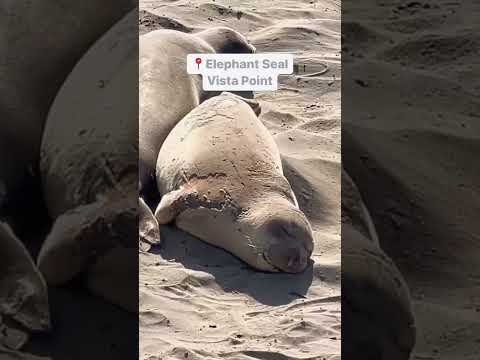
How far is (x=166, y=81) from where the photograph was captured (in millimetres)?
1945

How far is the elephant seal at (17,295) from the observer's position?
187cm

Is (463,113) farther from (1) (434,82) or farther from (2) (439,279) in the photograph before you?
(2) (439,279)

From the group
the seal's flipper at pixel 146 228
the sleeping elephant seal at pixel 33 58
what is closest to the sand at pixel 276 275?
the seal's flipper at pixel 146 228

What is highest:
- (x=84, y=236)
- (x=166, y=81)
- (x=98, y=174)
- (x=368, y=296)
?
(x=166, y=81)

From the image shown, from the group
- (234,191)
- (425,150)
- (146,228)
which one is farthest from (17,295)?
(425,150)

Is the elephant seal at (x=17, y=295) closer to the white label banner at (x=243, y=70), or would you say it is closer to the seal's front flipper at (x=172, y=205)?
the seal's front flipper at (x=172, y=205)

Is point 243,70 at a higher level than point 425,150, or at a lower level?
higher

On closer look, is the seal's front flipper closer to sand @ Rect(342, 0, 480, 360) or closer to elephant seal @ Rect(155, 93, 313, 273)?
Answer: elephant seal @ Rect(155, 93, 313, 273)

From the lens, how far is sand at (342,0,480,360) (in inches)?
73.2

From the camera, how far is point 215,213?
6.27 feet

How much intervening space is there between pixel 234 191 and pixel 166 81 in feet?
0.97

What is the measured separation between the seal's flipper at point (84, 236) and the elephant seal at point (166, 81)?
9cm

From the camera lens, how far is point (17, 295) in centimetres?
188

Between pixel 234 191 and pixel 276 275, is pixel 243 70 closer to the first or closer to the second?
pixel 234 191
